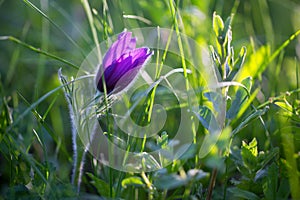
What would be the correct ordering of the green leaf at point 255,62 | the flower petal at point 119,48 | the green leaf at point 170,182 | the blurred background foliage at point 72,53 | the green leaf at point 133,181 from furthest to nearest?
the green leaf at point 255,62
the blurred background foliage at point 72,53
the flower petal at point 119,48
the green leaf at point 133,181
the green leaf at point 170,182

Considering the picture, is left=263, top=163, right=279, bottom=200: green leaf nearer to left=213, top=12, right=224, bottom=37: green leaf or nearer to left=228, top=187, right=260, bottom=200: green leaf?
left=228, top=187, right=260, bottom=200: green leaf

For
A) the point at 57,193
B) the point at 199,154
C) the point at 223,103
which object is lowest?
the point at 57,193

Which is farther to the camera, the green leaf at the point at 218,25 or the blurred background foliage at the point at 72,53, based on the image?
the blurred background foliage at the point at 72,53

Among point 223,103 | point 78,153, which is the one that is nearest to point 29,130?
point 78,153

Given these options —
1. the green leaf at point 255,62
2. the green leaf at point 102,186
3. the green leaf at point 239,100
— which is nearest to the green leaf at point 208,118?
the green leaf at point 239,100

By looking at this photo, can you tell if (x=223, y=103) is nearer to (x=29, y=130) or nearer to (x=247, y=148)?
(x=247, y=148)

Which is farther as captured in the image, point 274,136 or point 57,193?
point 274,136

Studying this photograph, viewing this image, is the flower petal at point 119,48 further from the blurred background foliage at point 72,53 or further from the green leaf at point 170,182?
the green leaf at point 170,182

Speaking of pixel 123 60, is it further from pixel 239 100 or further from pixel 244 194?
pixel 244 194
